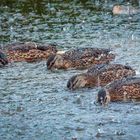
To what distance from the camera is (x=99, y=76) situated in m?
18.8

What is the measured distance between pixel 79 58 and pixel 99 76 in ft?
11.2

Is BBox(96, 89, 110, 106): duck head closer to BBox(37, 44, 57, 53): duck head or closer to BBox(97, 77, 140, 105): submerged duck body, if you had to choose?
BBox(97, 77, 140, 105): submerged duck body

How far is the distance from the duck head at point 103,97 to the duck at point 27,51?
23.5 feet

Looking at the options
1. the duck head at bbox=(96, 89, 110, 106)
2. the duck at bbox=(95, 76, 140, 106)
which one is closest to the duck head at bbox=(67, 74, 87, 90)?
the duck at bbox=(95, 76, 140, 106)

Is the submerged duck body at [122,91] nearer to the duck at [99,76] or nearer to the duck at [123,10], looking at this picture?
the duck at [99,76]

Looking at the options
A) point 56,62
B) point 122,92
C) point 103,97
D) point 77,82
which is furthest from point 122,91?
point 56,62

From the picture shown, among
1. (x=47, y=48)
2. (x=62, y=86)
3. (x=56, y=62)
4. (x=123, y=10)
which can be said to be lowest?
(x=62, y=86)

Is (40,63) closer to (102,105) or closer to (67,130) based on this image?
(102,105)

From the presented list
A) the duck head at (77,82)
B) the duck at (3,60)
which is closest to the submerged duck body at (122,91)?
the duck head at (77,82)

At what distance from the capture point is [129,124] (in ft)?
47.9

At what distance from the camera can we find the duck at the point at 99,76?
18234 mm

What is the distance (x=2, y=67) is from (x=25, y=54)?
1.77 meters

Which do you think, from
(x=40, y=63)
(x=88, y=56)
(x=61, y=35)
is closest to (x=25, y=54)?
(x=40, y=63)

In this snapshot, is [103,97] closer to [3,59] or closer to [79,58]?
[79,58]
